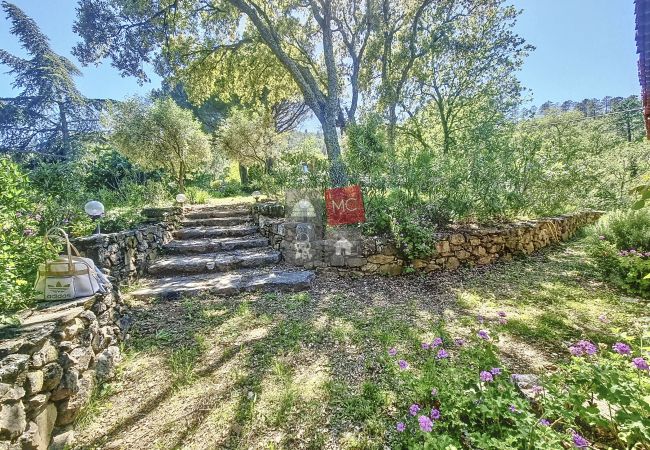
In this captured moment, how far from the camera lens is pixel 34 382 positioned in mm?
1553

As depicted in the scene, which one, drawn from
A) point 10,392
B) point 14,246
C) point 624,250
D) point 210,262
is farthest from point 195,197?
point 624,250

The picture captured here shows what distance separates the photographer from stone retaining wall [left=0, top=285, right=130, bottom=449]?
1419 millimetres

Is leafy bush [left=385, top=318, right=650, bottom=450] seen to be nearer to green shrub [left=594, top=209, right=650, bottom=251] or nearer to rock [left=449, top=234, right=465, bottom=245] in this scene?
rock [left=449, top=234, right=465, bottom=245]

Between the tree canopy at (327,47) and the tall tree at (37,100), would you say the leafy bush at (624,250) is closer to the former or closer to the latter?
the tree canopy at (327,47)

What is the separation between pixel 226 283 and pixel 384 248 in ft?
7.86

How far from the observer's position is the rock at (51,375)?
1639 mm

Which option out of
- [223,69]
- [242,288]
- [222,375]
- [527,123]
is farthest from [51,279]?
[527,123]

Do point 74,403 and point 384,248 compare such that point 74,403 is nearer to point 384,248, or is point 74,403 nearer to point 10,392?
point 10,392

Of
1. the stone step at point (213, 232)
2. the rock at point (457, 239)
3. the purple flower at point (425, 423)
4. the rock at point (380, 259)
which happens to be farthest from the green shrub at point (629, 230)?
the stone step at point (213, 232)

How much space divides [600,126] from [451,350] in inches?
1115

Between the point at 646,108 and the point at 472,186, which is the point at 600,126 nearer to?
the point at 472,186

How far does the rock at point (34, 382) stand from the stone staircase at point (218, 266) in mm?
2107

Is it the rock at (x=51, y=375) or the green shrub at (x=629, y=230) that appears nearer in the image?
the rock at (x=51, y=375)

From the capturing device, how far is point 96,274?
2.39 meters
